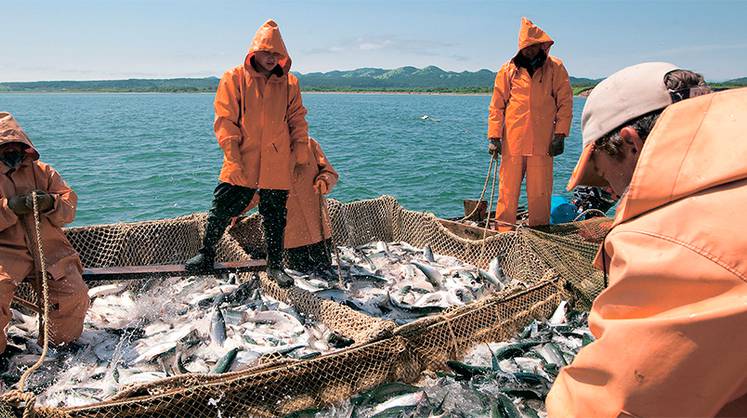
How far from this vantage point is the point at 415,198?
16953 millimetres

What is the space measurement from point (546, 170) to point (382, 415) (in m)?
4.50

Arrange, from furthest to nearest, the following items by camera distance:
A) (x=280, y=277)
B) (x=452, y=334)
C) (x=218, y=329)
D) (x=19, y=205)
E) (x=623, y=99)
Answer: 1. (x=280, y=277)
2. (x=218, y=329)
3. (x=452, y=334)
4. (x=19, y=205)
5. (x=623, y=99)

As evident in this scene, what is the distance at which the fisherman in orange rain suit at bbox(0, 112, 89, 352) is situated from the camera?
4.59 meters

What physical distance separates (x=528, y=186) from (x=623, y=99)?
227 inches

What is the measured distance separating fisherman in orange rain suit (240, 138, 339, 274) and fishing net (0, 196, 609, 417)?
644 millimetres

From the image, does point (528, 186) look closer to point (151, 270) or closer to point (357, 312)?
point (357, 312)

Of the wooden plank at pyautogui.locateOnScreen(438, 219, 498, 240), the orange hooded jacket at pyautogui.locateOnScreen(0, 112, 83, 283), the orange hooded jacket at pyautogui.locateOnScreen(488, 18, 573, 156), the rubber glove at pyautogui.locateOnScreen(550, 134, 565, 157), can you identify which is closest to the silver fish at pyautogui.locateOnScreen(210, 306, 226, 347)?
the orange hooded jacket at pyautogui.locateOnScreen(0, 112, 83, 283)

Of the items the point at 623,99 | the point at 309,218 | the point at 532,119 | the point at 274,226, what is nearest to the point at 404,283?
the point at 309,218

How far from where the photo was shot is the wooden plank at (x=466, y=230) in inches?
290

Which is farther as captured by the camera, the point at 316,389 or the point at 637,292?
the point at 316,389

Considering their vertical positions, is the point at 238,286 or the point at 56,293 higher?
the point at 56,293

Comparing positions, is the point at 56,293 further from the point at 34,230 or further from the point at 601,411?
the point at 601,411

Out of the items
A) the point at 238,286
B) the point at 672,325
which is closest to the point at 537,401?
the point at 672,325

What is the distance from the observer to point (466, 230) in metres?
7.55
